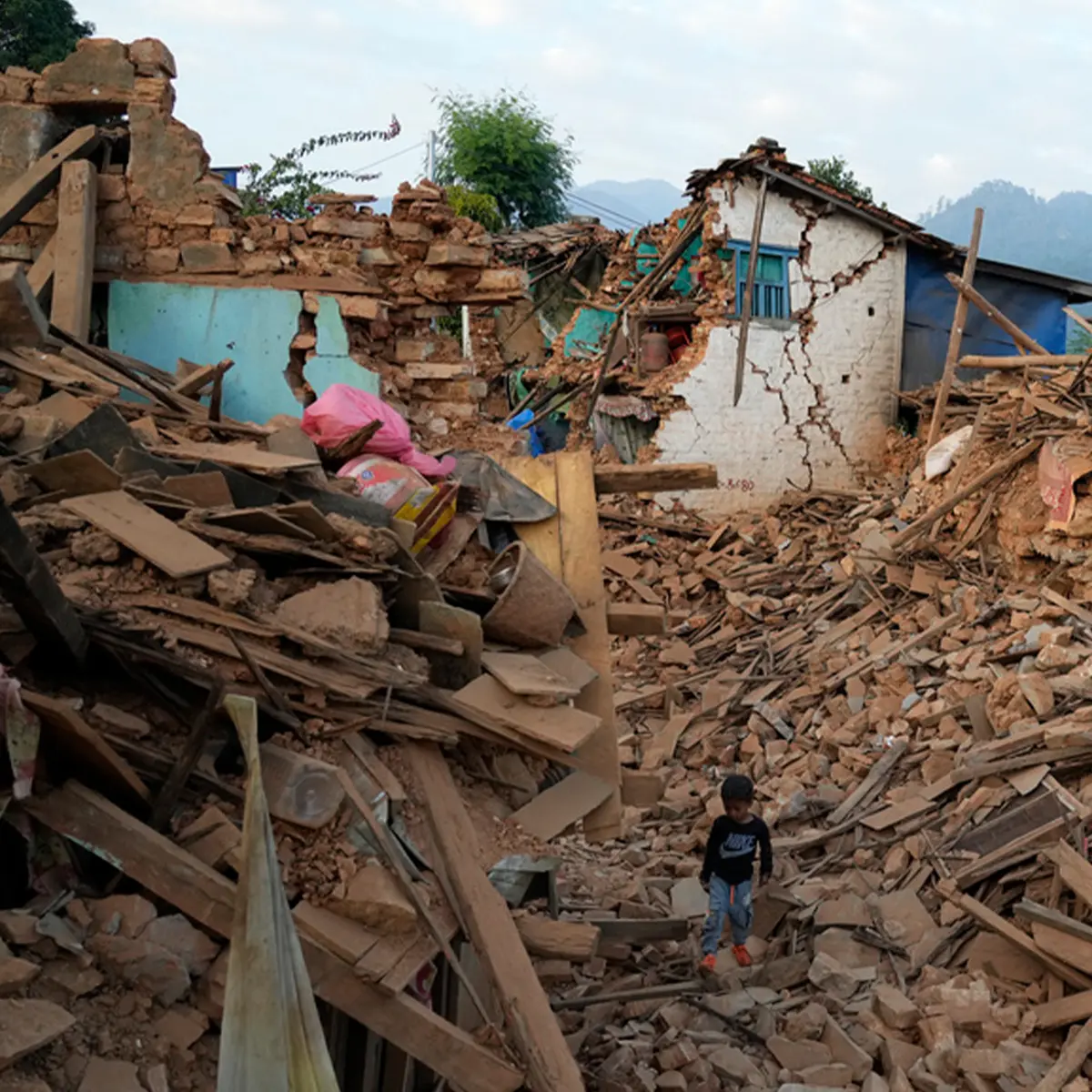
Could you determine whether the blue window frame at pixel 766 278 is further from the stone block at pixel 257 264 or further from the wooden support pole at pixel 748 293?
the stone block at pixel 257 264

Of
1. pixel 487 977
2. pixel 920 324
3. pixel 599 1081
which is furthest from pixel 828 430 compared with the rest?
pixel 487 977

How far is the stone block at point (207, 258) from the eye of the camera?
290 inches

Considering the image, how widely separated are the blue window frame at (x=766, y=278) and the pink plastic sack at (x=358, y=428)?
11.6 m

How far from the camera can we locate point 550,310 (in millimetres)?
23016

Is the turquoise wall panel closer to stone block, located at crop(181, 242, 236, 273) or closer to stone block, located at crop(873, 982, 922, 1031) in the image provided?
stone block, located at crop(181, 242, 236, 273)

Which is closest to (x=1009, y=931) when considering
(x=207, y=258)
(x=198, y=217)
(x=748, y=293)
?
(x=207, y=258)

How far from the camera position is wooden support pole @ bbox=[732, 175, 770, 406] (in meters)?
15.9

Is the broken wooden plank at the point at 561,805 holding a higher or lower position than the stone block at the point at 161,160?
lower

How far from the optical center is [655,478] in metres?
5.20

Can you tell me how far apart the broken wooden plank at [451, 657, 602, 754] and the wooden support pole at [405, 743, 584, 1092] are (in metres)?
0.26

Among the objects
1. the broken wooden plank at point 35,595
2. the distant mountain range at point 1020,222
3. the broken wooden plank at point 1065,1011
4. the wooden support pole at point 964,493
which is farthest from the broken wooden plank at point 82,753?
the distant mountain range at point 1020,222

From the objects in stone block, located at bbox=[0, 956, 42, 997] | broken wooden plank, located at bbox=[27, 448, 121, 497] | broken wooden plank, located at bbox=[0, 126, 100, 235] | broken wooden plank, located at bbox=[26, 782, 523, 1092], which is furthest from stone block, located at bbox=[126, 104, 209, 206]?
stone block, located at bbox=[0, 956, 42, 997]

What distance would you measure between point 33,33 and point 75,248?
15450 millimetres

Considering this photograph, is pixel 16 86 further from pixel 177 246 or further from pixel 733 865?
pixel 733 865
